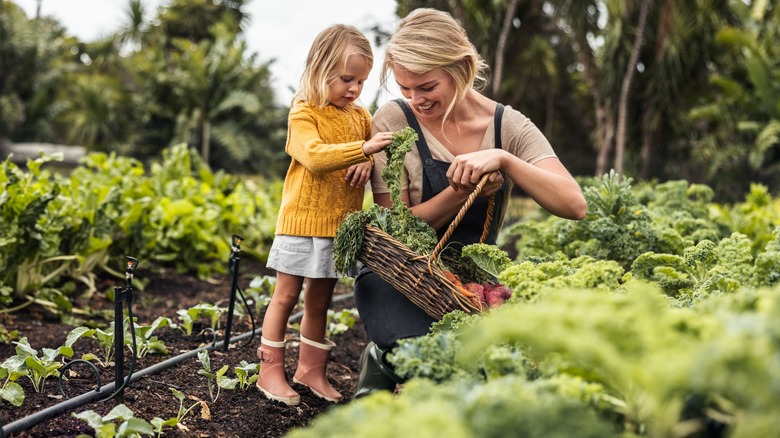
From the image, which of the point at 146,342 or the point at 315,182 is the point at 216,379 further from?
the point at 315,182

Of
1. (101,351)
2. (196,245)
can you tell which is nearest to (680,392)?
(101,351)

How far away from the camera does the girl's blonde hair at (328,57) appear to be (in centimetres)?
258

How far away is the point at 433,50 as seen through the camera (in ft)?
7.97

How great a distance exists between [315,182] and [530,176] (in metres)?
0.82

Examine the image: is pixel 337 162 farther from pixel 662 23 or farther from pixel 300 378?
pixel 662 23

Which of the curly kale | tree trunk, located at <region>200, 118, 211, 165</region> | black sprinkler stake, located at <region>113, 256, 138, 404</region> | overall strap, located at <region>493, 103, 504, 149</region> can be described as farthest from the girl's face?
tree trunk, located at <region>200, 118, 211, 165</region>

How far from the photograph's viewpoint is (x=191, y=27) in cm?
2250

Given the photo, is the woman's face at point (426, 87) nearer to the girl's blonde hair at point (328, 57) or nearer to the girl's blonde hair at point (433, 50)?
the girl's blonde hair at point (433, 50)

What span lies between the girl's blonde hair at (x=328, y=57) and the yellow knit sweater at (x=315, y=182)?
69 mm

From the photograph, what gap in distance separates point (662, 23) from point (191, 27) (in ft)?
49.3

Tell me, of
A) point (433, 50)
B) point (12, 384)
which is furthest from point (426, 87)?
point (12, 384)

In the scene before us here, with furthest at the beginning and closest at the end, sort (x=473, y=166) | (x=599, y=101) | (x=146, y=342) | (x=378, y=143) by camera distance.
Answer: (x=599, y=101) → (x=146, y=342) → (x=378, y=143) → (x=473, y=166)

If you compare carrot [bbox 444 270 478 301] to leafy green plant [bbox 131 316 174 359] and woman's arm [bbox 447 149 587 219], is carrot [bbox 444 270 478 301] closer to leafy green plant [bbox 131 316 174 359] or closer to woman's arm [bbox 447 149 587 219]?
woman's arm [bbox 447 149 587 219]

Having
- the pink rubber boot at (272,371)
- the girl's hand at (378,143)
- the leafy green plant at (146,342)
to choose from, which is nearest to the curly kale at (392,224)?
the girl's hand at (378,143)
